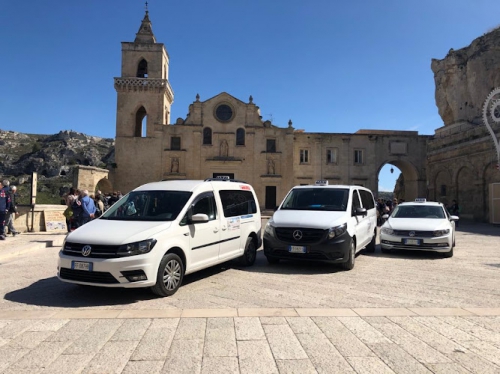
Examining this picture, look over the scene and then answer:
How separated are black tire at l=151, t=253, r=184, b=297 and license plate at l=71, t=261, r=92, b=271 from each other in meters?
1.00

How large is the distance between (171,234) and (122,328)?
71.6 inches

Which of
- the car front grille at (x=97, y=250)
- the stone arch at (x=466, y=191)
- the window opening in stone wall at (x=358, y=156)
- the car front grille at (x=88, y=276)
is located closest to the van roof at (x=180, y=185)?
the car front grille at (x=97, y=250)

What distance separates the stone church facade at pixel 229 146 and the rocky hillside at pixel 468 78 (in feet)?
16.9

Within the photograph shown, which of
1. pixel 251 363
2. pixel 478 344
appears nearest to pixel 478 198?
pixel 478 344

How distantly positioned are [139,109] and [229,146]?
437 inches

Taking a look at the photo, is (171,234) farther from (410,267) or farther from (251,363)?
(410,267)

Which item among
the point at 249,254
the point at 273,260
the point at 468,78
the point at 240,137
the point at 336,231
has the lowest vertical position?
the point at 273,260

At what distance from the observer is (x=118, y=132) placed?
37625 mm

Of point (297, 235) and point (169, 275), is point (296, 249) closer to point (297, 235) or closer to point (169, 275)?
point (297, 235)

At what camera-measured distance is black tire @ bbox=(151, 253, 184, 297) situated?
5.56 m

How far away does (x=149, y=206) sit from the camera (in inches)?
263

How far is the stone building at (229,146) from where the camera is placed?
122 ft

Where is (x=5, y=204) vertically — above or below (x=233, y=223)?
above

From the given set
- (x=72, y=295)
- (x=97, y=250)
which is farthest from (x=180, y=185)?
(x=72, y=295)
